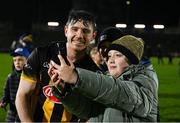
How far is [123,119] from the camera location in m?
2.43

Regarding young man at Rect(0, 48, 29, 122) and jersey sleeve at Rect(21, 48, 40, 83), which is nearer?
jersey sleeve at Rect(21, 48, 40, 83)

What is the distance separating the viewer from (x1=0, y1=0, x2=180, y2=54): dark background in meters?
53.4

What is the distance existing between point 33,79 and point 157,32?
52.0 meters

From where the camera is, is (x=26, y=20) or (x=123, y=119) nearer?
(x=123, y=119)

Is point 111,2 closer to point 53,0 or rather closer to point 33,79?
point 53,0

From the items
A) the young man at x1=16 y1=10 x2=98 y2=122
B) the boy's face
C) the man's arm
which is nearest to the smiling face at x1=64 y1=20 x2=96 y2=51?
the young man at x1=16 y1=10 x2=98 y2=122

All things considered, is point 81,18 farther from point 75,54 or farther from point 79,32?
point 75,54

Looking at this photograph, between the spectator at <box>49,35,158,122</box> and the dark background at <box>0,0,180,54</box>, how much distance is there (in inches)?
1946

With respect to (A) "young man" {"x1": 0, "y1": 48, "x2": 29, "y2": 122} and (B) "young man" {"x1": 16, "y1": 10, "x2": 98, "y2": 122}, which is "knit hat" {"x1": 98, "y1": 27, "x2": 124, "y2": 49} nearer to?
(B) "young man" {"x1": 16, "y1": 10, "x2": 98, "y2": 122}

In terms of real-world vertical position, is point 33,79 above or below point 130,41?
below

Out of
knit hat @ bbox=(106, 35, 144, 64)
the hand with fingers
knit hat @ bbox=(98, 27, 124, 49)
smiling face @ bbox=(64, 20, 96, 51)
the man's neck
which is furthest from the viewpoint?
knit hat @ bbox=(98, 27, 124, 49)

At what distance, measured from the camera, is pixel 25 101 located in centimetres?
389

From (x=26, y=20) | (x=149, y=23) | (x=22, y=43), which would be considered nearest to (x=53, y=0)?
(x=26, y=20)

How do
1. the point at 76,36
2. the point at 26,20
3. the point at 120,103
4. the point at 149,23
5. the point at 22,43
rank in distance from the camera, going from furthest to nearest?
the point at 149,23 → the point at 26,20 → the point at 22,43 → the point at 76,36 → the point at 120,103
